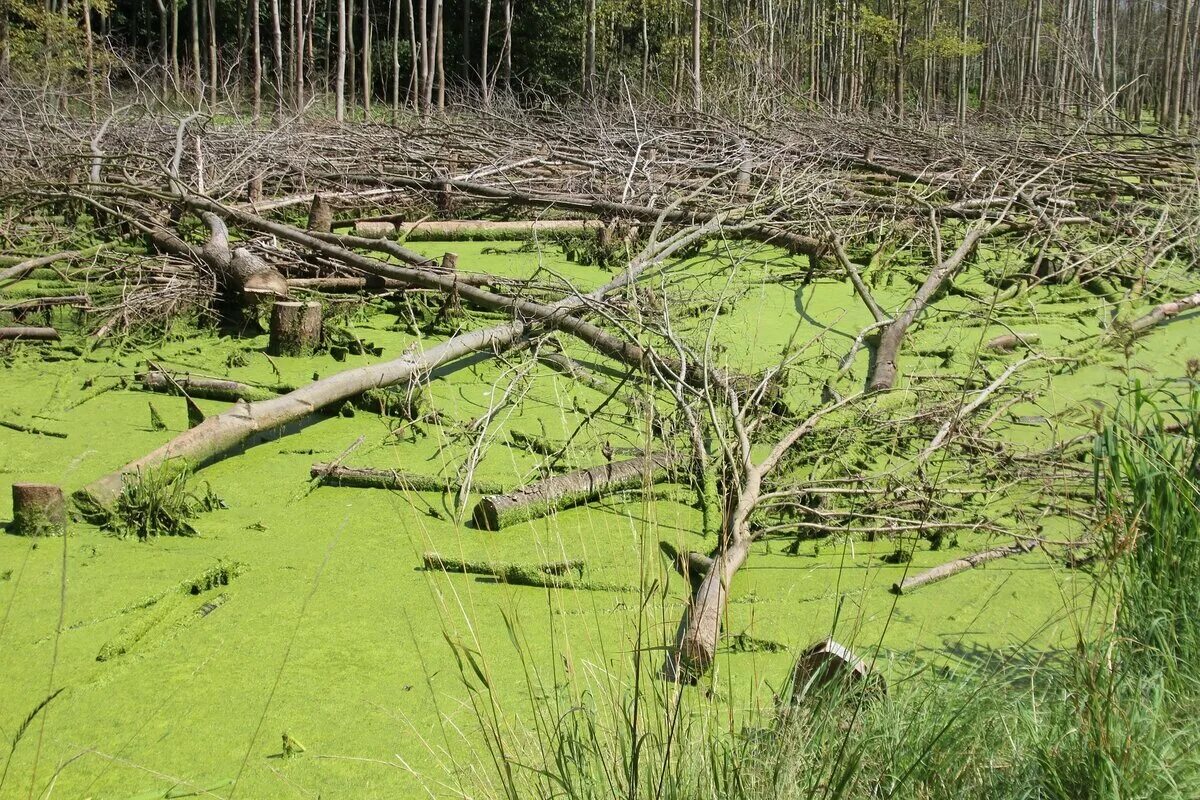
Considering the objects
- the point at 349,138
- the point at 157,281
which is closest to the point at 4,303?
the point at 157,281

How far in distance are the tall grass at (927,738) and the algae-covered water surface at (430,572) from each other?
0.11m

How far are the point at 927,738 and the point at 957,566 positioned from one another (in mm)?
1574

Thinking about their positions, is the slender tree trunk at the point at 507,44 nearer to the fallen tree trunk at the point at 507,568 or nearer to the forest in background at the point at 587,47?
the forest in background at the point at 587,47

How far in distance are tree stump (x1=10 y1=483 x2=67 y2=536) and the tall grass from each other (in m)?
2.10

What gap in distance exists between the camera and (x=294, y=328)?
→ 633cm

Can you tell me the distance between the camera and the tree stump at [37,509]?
13.1 feet

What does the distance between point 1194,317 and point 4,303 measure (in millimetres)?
7325

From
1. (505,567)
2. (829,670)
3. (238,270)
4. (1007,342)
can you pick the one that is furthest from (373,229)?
(829,670)

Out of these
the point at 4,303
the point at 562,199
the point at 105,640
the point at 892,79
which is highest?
the point at 892,79

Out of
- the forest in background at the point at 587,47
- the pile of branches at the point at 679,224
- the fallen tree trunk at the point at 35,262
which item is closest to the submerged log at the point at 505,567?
the pile of branches at the point at 679,224

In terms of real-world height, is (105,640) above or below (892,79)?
below

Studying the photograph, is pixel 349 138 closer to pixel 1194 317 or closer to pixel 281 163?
pixel 281 163

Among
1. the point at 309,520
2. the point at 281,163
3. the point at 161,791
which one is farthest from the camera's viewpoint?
the point at 281,163

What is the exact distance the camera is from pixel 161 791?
8.72 ft
